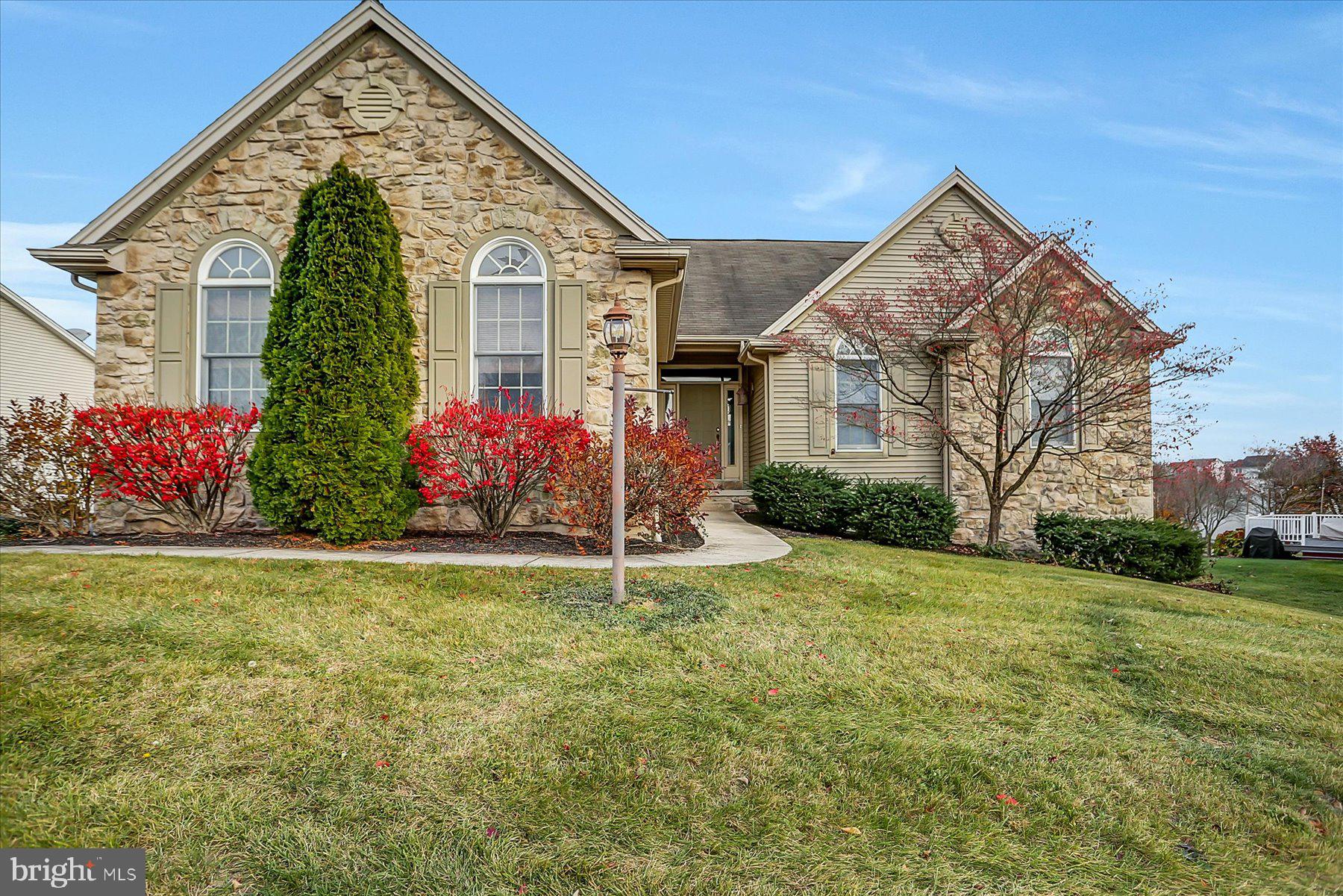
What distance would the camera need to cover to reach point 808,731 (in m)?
3.40

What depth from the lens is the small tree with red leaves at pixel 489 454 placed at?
7.64 m

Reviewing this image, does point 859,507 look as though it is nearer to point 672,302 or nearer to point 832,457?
point 832,457

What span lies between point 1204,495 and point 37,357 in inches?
1328

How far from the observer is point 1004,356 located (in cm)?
1141

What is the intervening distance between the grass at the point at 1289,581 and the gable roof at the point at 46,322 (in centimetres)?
2258

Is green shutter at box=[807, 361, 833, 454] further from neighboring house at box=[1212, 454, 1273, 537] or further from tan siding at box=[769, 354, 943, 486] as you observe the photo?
neighboring house at box=[1212, 454, 1273, 537]

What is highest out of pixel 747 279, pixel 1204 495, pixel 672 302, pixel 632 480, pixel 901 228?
pixel 901 228

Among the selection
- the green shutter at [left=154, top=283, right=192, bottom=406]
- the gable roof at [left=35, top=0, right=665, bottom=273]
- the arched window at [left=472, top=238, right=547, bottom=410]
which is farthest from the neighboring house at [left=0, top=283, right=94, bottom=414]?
the arched window at [left=472, top=238, right=547, bottom=410]

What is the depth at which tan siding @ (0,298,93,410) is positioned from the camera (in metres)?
10.3

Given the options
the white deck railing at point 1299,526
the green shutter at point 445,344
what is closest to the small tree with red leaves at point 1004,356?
the green shutter at point 445,344

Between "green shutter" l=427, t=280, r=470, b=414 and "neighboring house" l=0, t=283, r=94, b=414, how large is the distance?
13.9 ft

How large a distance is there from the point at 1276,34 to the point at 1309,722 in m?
8.98

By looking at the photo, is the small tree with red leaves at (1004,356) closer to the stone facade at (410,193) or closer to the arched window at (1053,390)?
the arched window at (1053,390)

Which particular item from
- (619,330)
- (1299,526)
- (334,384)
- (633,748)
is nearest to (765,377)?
(334,384)
